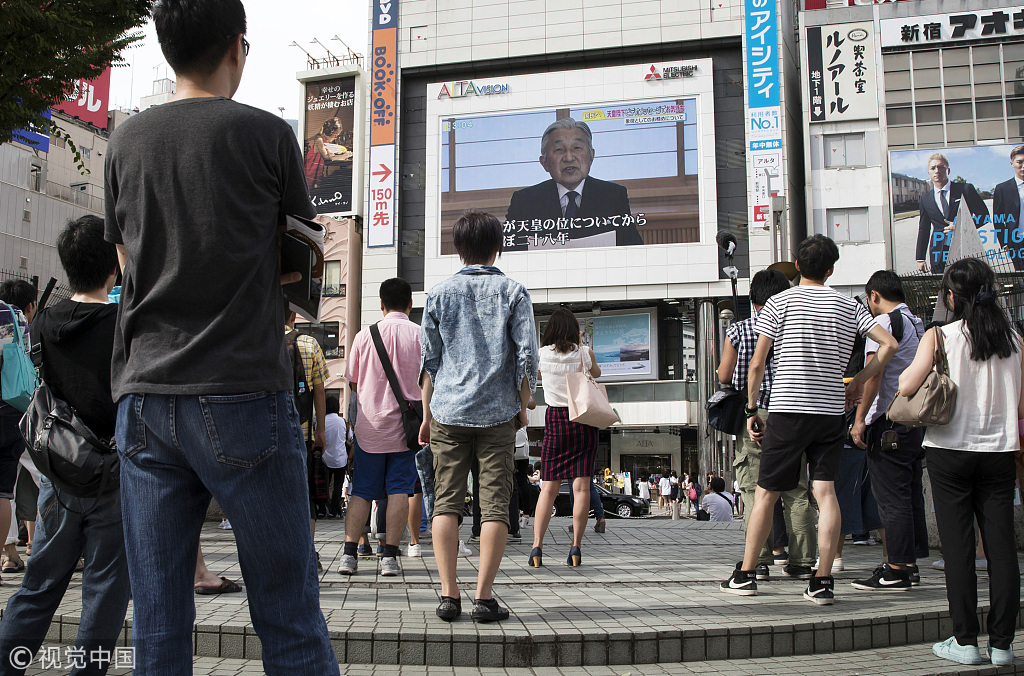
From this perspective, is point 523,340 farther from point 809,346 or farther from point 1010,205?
point 1010,205

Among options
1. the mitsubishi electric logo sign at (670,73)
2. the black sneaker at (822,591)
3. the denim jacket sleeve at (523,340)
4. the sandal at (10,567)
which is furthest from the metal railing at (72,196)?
the black sneaker at (822,591)

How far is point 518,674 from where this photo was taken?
365 cm

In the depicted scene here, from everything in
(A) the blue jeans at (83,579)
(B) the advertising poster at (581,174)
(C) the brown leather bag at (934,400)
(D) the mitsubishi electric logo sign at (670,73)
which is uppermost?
(D) the mitsubishi electric logo sign at (670,73)

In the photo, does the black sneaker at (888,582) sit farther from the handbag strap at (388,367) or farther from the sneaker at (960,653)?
the handbag strap at (388,367)

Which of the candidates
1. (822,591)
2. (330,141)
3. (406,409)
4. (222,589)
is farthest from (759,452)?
(330,141)

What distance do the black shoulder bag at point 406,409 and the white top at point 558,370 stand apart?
1204 mm

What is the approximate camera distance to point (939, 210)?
32844mm

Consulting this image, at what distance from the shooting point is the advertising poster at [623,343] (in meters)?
39.1

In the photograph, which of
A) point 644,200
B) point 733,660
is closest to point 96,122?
point 644,200

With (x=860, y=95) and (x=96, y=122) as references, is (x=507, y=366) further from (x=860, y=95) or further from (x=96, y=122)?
(x=96, y=122)

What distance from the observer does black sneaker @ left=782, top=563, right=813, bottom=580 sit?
18.5 feet

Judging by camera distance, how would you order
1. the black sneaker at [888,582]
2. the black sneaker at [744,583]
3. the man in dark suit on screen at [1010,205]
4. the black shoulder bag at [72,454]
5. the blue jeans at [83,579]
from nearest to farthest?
the blue jeans at [83,579], the black shoulder bag at [72,454], the black sneaker at [744,583], the black sneaker at [888,582], the man in dark suit on screen at [1010,205]

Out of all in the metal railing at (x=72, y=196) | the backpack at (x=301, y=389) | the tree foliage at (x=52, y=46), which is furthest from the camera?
the metal railing at (x=72, y=196)

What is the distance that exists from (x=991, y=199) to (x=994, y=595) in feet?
111
